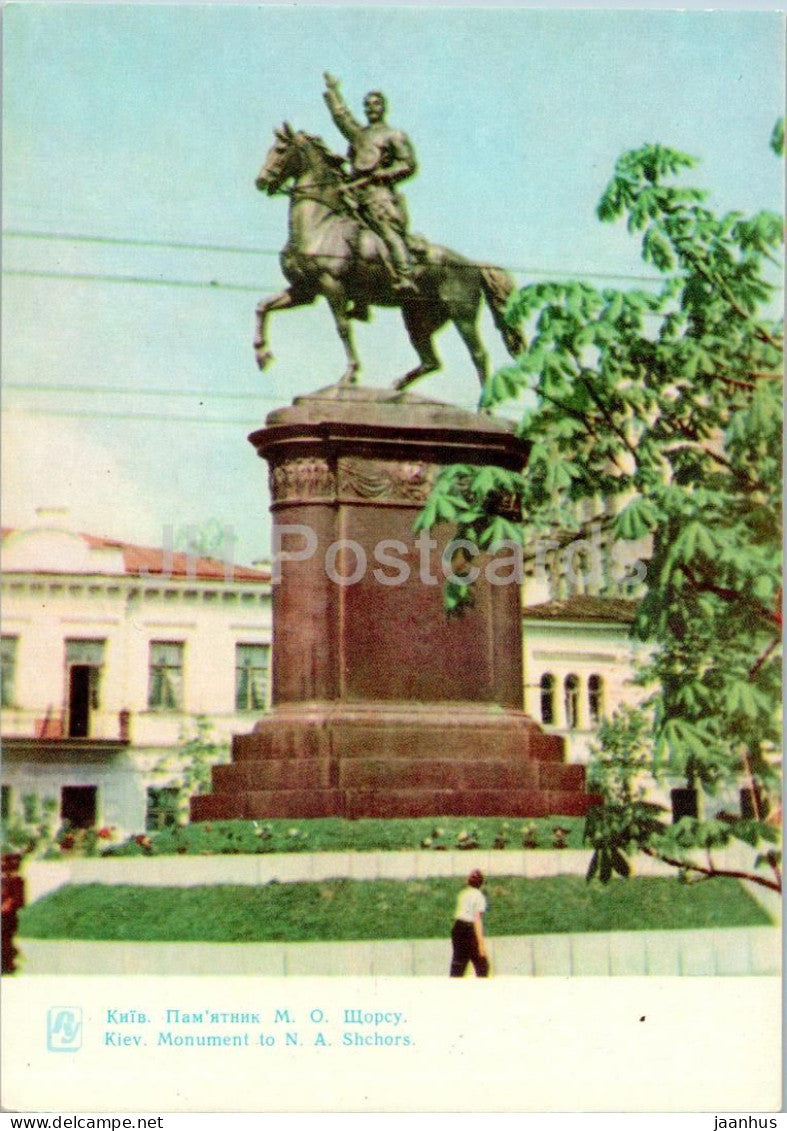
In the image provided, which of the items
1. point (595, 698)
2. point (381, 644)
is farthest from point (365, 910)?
point (595, 698)

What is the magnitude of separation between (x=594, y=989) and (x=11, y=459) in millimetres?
6089

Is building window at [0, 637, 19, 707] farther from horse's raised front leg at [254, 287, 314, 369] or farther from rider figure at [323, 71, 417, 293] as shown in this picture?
rider figure at [323, 71, 417, 293]

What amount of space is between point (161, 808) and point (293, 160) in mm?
5794

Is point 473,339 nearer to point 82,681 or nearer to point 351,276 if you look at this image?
point 351,276

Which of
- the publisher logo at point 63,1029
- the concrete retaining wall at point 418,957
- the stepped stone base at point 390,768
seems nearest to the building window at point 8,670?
the concrete retaining wall at point 418,957

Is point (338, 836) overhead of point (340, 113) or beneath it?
beneath

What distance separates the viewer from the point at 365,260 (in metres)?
14.0

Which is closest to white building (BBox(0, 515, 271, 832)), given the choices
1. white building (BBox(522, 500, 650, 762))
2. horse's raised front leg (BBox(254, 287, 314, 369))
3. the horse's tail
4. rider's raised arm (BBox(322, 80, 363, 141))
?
horse's raised front leg (BBox(254, 287, 314, 369))

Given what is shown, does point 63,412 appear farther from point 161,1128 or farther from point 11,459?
point 161,1128

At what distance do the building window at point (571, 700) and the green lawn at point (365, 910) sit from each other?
222 centimetres

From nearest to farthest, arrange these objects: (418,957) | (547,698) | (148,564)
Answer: (418,957), (148,564), (547,698)

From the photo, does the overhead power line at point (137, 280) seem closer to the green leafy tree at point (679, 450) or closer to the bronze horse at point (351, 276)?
the bronze horse at point (351, 276)

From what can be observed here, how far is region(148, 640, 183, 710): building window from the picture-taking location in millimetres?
13781

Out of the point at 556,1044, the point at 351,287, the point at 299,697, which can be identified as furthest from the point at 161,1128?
the point at 351,287
